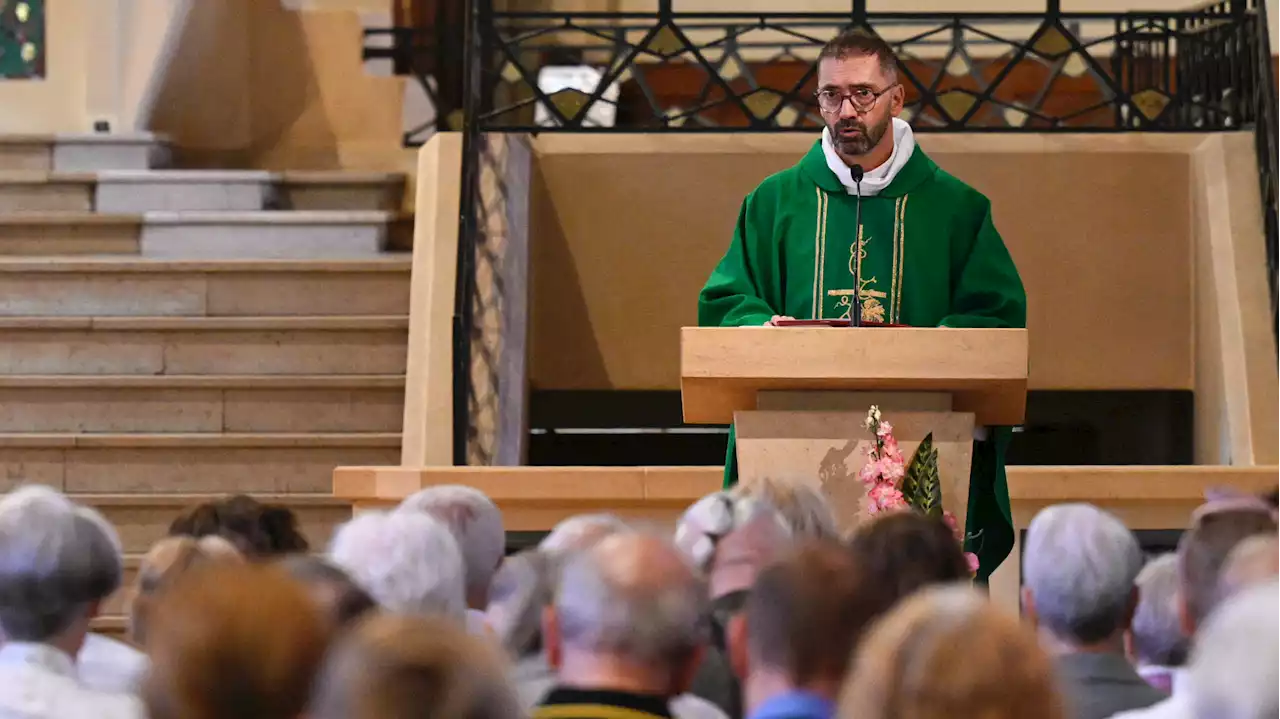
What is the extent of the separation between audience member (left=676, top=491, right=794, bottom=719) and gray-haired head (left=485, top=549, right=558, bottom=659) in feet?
0.84

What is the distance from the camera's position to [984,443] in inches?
206

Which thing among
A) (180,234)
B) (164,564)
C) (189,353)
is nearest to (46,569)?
(164,564)

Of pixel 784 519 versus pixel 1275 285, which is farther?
pixel 1275 285

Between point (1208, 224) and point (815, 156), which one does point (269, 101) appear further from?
point (815, 156)

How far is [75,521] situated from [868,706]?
188 cm

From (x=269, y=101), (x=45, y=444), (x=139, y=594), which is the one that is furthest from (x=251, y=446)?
(x=139, y=594)

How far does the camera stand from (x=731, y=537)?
3484mm

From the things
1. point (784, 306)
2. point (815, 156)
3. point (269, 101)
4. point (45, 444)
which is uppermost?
point (269, 101)

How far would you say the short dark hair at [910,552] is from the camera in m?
3.24

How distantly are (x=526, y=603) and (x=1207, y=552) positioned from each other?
117 cm

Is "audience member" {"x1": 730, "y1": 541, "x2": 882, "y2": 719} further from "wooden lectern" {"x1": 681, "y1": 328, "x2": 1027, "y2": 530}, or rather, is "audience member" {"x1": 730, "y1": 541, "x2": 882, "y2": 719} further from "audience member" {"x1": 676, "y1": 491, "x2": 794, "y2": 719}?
"wooden lectern" {"x1": 681, "y1": 328, "x2": 1027, "y2": 530}

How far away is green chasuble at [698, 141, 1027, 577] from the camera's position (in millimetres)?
5363

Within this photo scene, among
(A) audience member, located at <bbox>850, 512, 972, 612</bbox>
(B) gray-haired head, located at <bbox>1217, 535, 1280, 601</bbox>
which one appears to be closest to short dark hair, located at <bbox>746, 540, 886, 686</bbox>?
(A) audience member, located at <bbox>850, 512, 972, 612</bbox>

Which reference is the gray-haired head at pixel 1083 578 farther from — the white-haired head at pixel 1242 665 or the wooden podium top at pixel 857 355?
the white-haired head at pixel 1242 665
